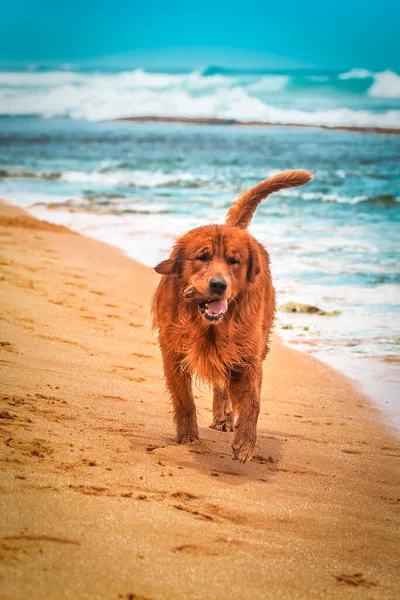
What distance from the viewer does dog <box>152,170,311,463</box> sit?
4.27 metres

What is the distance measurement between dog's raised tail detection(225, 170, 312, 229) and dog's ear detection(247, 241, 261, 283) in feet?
2.83

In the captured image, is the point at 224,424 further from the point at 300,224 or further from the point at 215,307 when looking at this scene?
the point at 300,224

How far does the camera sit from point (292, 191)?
25828 mm

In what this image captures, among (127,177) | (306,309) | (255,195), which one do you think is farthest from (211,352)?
(127,177)

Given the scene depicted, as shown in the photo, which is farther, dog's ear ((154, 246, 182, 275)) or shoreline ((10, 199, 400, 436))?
shoreline ((10, 199, 400, 436))

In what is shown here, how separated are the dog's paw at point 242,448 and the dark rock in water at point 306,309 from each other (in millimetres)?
4400

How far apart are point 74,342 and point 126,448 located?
2.20m

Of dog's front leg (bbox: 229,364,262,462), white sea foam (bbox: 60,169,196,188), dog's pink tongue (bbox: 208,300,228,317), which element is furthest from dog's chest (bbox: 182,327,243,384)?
white sea foam (bbox: 60,169,196,188)

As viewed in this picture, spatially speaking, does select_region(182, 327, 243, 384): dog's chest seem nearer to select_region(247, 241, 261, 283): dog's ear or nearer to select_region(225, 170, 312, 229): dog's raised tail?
select_region(247, 241, 261, 283): dog's ear

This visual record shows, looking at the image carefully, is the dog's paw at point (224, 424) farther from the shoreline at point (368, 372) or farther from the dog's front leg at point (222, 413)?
the shoreline at point (368, 372)

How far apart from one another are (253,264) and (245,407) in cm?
86

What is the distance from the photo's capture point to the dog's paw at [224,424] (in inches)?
208

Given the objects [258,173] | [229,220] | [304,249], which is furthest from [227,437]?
[258,173]

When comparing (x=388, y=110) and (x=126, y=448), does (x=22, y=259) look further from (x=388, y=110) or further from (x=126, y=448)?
(x=388, y=110)
